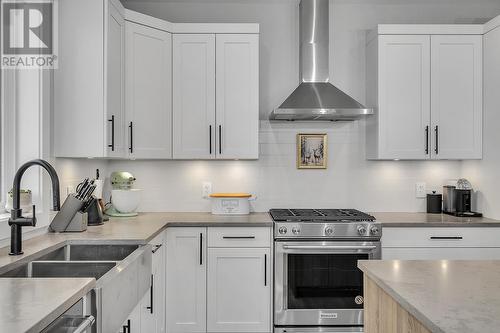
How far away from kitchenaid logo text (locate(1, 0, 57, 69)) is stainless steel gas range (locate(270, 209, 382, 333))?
190 cm

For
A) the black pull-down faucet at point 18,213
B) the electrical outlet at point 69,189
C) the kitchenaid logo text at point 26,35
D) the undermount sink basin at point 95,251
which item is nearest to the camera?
the black pull-down faucet at point 18,213

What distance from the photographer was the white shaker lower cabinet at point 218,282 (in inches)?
118

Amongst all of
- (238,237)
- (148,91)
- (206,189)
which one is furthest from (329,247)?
(148,91)

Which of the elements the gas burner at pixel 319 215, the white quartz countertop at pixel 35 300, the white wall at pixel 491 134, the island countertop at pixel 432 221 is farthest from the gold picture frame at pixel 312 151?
the white quartz countertop at pixel 35 300

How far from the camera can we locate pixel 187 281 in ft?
9.84

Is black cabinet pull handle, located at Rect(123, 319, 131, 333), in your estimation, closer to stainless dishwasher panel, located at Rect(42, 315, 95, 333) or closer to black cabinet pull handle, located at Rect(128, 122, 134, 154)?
stainless dishwasher panel, located at Rect(42, 315, 95, 333)

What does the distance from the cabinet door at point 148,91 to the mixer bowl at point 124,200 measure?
31cm

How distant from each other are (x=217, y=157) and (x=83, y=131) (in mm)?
1070

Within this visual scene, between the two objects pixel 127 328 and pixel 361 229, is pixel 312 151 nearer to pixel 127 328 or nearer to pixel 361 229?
pixel 361 229

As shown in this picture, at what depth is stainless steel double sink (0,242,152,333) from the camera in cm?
152

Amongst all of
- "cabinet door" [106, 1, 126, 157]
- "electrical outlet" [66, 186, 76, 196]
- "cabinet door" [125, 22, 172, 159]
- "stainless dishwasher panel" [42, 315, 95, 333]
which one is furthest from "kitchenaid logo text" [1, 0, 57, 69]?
"stainless dishwasher panel" [42, 315, 95, 333]

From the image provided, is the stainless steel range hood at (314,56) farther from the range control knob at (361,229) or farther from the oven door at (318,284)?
the oven door at (318,284)

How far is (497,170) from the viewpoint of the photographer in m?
3.17

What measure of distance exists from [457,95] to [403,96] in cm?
45
